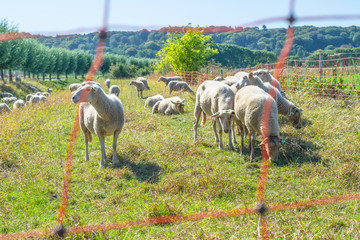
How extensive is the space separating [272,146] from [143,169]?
2298 mm

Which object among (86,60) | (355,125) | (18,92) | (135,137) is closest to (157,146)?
(135,137)

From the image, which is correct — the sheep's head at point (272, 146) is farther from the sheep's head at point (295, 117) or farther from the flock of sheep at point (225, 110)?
the sheep's head at point (295, 117)

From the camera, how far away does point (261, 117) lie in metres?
5.17

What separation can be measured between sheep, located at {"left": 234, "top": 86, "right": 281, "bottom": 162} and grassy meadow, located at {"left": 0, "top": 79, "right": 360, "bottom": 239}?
235 millimetres

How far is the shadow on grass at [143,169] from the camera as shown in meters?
4.87

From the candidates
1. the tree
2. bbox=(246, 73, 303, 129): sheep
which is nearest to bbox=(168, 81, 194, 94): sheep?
the tree

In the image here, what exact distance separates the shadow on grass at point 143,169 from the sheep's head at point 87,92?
139 cm

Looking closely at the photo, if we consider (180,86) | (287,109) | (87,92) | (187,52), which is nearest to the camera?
(87,92)

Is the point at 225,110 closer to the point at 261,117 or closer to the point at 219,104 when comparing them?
the point at 219,104

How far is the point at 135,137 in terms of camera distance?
7.47 metres

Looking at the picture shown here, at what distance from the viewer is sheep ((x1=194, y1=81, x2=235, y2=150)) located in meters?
6.00

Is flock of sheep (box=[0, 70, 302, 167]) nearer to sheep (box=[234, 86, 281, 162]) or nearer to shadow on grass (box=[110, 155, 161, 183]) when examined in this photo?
sheep (box=[234, 86, 281, 162])

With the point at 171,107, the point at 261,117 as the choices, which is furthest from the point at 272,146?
the point at 171,107

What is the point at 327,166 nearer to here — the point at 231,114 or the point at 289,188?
the point at 289,188
